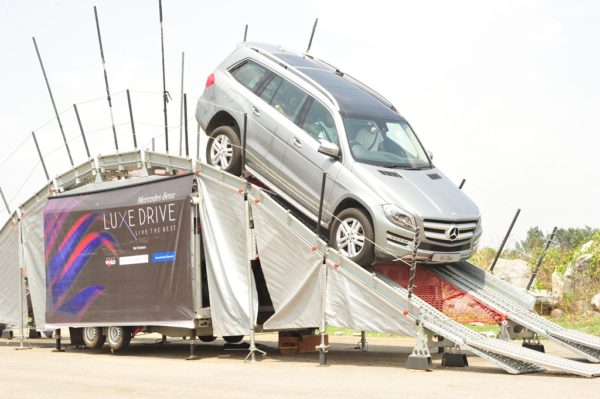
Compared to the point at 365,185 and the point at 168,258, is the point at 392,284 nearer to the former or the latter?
the point at 365,185

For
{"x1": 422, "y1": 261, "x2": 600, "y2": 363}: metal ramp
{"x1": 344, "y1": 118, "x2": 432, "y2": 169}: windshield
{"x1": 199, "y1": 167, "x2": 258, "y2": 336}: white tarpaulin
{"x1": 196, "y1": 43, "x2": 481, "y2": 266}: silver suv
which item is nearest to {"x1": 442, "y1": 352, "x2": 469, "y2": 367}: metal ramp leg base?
{"x1": 422, "y1": 261, "x2": 600, "y2": 363}: metal ramp

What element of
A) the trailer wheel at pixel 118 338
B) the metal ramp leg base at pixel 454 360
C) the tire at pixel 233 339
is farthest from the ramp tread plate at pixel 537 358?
the trailer wheel at pixel 118 338

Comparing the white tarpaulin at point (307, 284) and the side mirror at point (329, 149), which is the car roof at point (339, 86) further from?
the white tarpaulin at point (307, 284)

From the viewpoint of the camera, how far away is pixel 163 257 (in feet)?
54.5

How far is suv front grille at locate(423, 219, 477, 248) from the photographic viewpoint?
1373cm

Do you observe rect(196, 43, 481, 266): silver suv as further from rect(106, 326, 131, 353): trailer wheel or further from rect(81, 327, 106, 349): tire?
rect(81, 327, 106, 349): tire

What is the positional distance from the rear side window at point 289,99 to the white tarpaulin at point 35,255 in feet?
22.8

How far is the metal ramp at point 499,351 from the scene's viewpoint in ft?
39.6

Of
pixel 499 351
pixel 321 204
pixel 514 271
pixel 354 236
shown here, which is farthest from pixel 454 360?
pixel 514 271

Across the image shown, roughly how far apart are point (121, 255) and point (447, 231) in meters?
6.61

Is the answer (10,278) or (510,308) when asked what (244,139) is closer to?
(510,308)

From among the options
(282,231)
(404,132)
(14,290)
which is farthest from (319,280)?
(14,290)

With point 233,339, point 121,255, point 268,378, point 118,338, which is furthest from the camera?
point 233,339

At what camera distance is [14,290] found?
2098cm
